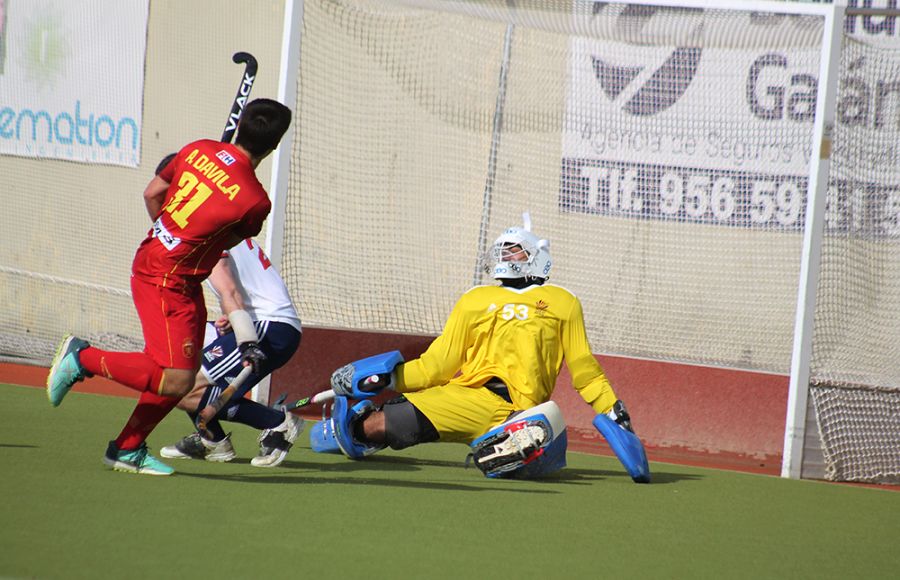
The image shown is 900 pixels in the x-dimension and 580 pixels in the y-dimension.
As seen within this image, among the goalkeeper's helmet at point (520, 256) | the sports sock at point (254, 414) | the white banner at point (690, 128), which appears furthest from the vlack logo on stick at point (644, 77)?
the sports sock at point (254, 414)

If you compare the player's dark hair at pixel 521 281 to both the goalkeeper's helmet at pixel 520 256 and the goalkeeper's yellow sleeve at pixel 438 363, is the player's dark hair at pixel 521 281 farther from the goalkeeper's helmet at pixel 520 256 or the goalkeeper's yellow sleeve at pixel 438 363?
the goalkeeper's yellow sleeve at pixel 438 363

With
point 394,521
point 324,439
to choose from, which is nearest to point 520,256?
point 324,439

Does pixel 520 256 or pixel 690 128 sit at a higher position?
pixel 690 128

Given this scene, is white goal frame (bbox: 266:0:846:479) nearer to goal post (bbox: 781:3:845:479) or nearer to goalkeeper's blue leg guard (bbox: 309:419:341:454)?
goal post (bbox: 781:3:845:479)

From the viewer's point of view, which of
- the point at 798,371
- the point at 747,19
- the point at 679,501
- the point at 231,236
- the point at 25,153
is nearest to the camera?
the point at 231,236

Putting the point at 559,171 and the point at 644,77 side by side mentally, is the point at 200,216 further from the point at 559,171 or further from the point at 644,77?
the point at 644,77

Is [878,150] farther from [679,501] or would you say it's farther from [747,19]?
[679,501]

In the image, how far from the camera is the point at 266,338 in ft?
18.1

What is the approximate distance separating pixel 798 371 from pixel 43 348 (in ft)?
18.6

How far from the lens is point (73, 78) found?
33.0ft

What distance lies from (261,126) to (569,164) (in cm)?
358

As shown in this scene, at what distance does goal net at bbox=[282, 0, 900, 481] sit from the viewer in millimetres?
7652

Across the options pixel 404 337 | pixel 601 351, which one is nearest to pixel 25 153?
pixel 404 337

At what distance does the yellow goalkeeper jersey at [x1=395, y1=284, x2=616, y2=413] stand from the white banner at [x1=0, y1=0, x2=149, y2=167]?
512 centimetres
